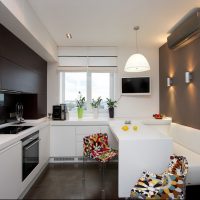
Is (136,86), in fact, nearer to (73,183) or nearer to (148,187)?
(73,183)

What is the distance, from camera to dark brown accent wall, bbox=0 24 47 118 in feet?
7.45

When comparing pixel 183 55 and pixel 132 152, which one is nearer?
pixel 132 152

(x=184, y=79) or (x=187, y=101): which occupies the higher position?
(x=184, y=79)

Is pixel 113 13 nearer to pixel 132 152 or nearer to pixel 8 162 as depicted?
pixel 132 152

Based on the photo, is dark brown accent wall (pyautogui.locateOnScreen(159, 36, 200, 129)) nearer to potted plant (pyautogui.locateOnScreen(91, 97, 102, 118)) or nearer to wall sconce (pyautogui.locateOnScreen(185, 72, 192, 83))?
wall sconce (pyautogui.locateOnScreen(185, 72, 192, 83))

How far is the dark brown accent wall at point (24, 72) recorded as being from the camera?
2.27 metres

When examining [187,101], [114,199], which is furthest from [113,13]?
[114,199]

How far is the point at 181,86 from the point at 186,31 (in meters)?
0.96

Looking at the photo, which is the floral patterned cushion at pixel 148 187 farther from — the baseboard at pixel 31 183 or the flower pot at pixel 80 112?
the flower pot at pixel 80 112

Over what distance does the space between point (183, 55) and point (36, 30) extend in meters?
2.43

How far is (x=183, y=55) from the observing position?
3.16 meters

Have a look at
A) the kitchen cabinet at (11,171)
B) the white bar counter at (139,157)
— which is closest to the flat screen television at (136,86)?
the white bar counter at (139,157)

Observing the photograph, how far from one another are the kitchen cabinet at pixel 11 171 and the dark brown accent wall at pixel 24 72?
0.79 meters

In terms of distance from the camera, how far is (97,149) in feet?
9.42
